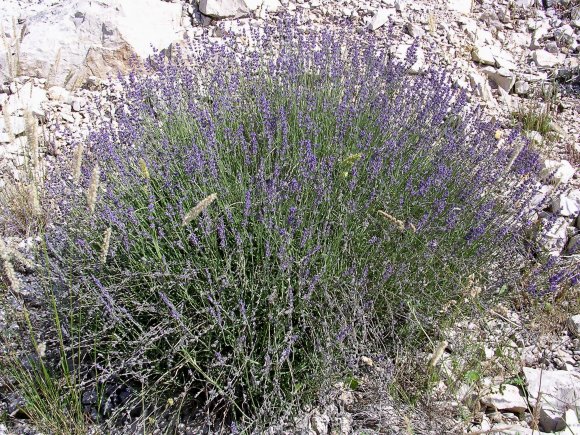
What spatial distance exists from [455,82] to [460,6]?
73.0 inches

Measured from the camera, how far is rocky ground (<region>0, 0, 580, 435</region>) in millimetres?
2627

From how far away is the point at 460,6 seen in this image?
598cm

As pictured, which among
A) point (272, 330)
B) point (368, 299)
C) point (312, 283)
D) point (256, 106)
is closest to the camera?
point (312, 283)

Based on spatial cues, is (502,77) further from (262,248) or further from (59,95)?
(59,95)

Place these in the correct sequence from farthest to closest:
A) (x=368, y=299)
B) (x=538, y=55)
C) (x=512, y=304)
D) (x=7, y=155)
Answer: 1. (x=538, y=55)
2. (x=7, y=155)
3. (x=512, y=304)
4. (x=368, y=299)

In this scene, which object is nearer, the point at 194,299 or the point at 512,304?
the point at 194,299

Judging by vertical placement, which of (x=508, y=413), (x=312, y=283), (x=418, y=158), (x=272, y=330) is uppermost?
(x=418, y=158)

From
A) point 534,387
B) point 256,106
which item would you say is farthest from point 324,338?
point 256,106

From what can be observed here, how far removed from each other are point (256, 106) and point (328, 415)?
2.02 meters

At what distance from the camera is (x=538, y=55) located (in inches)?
218

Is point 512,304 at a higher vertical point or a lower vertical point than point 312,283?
lower

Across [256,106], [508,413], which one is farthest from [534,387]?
[256,106]

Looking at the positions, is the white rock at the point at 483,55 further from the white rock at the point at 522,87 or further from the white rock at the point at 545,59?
the white rock at the point at 545,59

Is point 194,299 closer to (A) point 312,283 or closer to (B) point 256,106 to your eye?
(A) point 312,283
